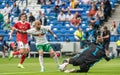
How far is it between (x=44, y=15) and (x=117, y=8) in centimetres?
577

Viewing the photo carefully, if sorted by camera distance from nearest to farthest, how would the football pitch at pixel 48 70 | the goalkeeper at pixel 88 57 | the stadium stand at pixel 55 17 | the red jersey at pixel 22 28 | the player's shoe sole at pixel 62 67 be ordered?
1. the goalkeeper at pixel 88 57
2. the football pitch at pixel 48 70
3. the player's shoe sole at pixel 62 67
4. the red jersey at pixel 22 28
5. the stadium stand at pixel 55 17

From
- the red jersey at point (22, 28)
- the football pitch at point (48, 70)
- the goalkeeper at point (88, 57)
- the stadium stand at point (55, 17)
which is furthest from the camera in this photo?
the stadium stand at point (55, 17)

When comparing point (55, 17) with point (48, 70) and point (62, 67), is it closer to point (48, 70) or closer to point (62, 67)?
point (48, 70)

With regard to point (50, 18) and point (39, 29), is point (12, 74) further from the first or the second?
point (50, 18)

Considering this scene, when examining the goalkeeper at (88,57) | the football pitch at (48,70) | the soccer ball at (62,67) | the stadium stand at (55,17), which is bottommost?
the stadium stand at (55,17)

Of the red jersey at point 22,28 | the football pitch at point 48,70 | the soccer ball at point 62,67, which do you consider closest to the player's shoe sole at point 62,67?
the soccer ball at point 62,67

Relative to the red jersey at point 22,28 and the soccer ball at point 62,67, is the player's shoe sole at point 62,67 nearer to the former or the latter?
the soccer ball at point 62,67

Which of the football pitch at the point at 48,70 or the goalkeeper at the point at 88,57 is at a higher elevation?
the goalkeeper at the point at 88,57

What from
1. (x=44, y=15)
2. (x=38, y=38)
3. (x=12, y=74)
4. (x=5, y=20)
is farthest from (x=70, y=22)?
(x=12, y=74)

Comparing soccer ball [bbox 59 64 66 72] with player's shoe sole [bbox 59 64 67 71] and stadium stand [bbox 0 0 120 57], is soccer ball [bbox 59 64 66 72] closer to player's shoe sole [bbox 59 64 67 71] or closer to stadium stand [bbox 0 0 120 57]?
player's shoe sole [bbox 59 64 67 71]

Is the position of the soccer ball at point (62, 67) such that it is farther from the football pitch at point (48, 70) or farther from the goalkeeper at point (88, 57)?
the goalkeeper at point (88, 57)

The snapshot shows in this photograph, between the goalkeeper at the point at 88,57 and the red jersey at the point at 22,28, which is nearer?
the goalkeeper at the point at 88,57

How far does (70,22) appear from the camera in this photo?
3978 centimetres

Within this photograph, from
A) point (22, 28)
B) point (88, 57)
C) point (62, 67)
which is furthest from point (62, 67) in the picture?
point (22, 28)
